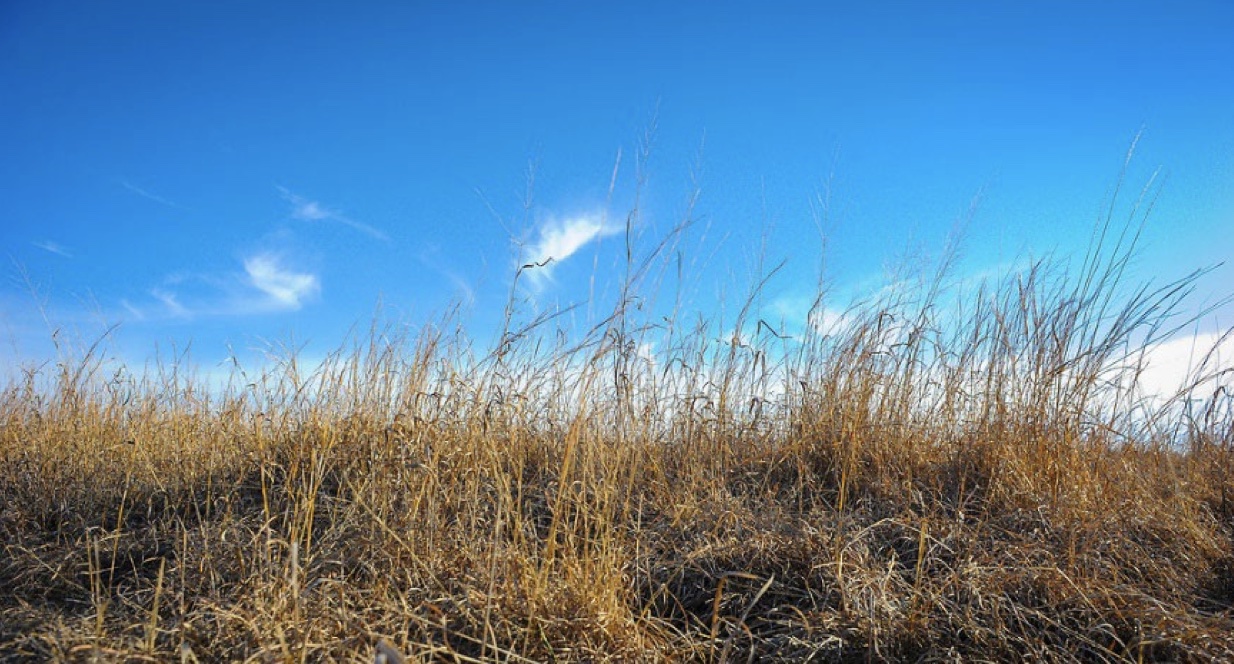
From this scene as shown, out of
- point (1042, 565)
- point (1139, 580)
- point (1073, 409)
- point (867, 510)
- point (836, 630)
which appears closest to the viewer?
point (836, 630)

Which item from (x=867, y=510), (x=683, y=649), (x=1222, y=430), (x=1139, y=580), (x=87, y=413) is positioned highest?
(x=1222, y=430)

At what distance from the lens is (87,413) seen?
14.0ft

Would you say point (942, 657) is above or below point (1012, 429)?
below

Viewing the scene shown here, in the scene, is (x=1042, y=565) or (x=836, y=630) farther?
(x=1042, y=565)

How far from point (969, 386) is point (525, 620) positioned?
8.35 ft

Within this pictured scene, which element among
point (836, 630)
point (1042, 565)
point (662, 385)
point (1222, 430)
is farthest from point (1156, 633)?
point (1222, 430)

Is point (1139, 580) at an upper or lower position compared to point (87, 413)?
lower

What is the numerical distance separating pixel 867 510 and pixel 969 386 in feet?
3.50

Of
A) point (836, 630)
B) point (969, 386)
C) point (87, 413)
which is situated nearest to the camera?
point (836, 630)

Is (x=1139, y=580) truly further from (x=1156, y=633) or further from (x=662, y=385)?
(x=662, y=385)

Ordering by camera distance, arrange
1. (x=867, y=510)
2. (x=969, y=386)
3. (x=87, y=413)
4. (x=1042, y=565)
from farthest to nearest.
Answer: (x=87, y=413) < (x=969, y=386) < (x=867, y=510) < (x=1042, y=565)

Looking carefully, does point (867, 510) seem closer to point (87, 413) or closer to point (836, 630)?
point (836, 630)

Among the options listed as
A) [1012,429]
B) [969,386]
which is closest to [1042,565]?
[1012,429]

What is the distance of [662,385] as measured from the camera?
3.49m
